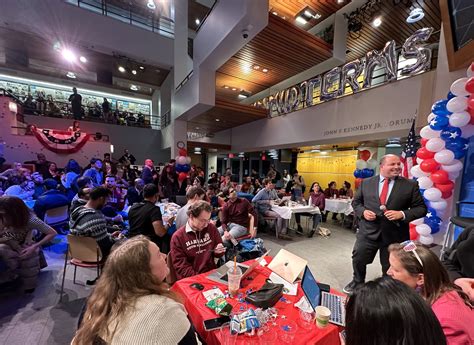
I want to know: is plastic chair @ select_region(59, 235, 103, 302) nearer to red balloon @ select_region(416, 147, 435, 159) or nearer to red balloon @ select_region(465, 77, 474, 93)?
red balloon @ select_region(416, 147, 435, 159)

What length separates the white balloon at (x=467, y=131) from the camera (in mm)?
2812

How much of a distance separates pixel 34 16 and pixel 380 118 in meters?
12.9

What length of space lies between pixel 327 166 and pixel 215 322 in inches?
429

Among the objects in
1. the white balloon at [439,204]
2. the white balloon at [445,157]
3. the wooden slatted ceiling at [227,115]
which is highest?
the wooden slatted ceiling at [227,115]

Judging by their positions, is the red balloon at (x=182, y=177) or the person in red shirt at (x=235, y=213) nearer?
the person in red shirt at (x=235, y=213)

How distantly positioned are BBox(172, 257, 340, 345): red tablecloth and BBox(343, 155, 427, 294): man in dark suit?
115 cm

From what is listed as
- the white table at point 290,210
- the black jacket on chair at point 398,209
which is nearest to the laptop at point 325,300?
the black jacket on chair at point 398,209

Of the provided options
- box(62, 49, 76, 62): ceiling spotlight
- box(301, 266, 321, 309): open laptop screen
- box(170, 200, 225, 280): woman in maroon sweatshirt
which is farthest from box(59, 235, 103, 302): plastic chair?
box(62, 49, 76, 62): ceiling spotlight

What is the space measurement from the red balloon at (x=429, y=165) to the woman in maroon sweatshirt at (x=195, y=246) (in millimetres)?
3360

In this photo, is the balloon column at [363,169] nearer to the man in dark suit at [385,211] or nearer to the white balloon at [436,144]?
the white balloon at [436,144]

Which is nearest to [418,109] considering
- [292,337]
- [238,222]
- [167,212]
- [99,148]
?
[238,222]

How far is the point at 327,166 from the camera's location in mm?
10820

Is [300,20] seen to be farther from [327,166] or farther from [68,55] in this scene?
[68,55]

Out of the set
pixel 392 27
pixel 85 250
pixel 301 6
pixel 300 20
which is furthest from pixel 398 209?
pixel 392 27
